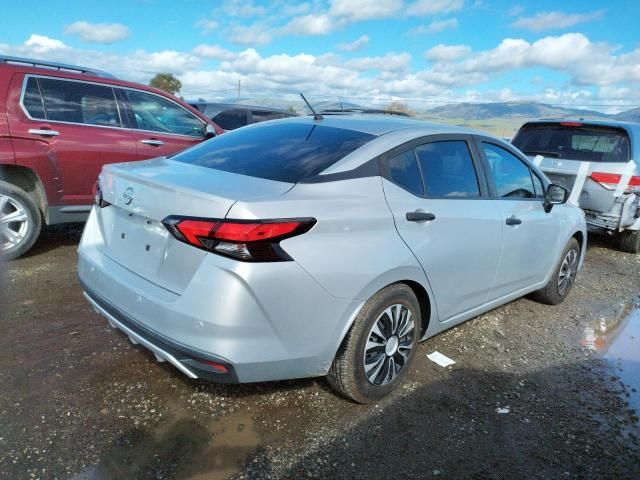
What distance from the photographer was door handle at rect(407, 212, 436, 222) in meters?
2.84

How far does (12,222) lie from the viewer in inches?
187

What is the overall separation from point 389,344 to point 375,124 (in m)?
1.44

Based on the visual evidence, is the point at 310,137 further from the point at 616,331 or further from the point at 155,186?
the point at 616,331

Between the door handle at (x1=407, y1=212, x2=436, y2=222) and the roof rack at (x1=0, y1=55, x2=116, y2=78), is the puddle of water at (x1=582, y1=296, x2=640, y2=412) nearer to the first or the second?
the door handle at (x1=407, y1=212, x2=436, y2=222)

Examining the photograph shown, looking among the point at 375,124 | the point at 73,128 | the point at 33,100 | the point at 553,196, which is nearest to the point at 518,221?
the point at 553,196

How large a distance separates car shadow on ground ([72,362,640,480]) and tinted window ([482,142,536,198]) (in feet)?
5.01

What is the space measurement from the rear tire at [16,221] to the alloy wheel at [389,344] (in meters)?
3.77

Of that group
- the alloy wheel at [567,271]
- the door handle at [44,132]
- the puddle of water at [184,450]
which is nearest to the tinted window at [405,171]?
the puddle of water at [184,450]

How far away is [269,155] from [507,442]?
6.93ft

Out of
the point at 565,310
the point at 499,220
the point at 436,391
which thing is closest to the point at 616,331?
the point at 565,310

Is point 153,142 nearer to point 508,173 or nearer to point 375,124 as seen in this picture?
point 375,124

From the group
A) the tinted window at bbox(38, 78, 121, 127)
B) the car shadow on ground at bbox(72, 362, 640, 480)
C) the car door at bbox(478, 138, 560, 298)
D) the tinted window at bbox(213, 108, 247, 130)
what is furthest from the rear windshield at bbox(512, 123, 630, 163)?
the tinted window at bbox(38, 78, 121, 127)

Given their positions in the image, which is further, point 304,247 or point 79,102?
point 79,102

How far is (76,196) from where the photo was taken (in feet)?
16.7
